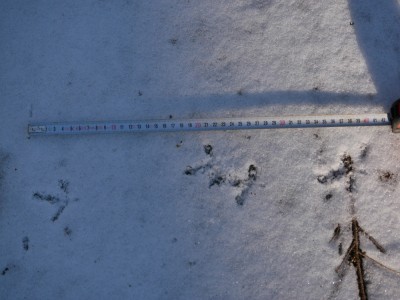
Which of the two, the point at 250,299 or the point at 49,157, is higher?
the point at 49,157

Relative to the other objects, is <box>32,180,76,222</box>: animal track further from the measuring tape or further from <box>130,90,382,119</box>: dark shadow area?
<box>130,90,382,119</box>: dark shadow area

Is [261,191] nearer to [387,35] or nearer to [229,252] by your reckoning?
[229,252]

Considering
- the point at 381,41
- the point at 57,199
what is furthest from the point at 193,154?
the point at 381,41

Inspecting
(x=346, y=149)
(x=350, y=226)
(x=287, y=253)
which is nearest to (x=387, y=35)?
(x=346, y=149)

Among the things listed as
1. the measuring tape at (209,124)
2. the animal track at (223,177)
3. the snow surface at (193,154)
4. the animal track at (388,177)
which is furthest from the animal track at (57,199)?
the animal track at (388,177)

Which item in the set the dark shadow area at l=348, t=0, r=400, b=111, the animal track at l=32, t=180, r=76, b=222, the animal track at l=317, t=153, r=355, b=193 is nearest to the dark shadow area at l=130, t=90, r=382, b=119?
the dark shadow area at l=348, t=0, r=400, b=111

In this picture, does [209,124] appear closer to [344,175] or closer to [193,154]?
[193,154]
